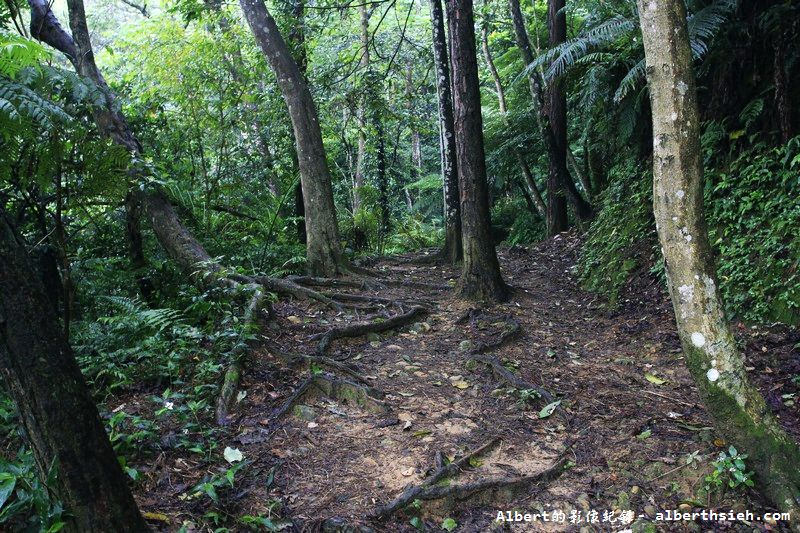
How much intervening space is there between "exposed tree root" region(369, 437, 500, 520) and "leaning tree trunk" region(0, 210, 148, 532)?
1.45 m

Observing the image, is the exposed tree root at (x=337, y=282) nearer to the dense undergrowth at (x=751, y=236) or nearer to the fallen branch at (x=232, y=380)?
the fallen branch at (x=232, y=380)

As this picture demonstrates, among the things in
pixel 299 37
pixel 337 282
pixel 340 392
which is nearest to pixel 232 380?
pixel 340 392

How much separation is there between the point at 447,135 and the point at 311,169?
2733 mm

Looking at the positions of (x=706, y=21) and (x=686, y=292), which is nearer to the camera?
(x=686, y=292)

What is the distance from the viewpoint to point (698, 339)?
3312mm

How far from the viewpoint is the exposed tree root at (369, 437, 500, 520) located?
3.24 meters

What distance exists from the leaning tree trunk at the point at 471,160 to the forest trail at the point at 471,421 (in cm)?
58

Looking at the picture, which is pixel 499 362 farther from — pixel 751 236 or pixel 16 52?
pixel 16 52

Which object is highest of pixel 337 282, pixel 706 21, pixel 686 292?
pixel 706 21

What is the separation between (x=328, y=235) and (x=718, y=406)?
6.41 m

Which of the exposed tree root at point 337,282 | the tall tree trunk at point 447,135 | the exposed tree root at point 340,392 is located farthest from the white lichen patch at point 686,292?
the tall tree trunk at point 447,135

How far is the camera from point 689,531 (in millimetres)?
3141

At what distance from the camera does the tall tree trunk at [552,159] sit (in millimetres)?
11078

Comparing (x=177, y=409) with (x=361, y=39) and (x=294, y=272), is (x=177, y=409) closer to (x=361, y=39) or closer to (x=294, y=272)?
(x=294, y=272)
